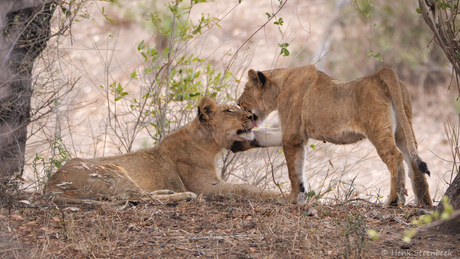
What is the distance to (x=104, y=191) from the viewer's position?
476 centimetres

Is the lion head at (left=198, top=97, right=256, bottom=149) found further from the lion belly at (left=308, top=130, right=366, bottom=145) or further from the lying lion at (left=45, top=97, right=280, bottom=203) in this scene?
the lion belly at (left=308, top=130, right=366, bottom=145)

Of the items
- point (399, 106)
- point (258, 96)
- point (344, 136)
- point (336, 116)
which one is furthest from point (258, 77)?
point (399, 106)

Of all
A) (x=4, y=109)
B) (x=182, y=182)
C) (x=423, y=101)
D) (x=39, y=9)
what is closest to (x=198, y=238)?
(x=182, y=182)

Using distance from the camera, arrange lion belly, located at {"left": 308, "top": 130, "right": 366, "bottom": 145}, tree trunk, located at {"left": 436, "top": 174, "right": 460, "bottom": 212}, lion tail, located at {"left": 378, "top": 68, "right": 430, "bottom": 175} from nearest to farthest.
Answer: tree trunk, located at {"left": 436, "top": 174, "right": 460, "bottom": 212} < lion tail, located at {"left": 378, "top": 68, "right": 430, "bottom": 175} < lion belly, located at {"left": 308, "top": 130, "right": 366, "bottom": 145}

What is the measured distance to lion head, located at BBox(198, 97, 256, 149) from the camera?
5406 millimetres

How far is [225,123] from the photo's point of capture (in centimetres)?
542

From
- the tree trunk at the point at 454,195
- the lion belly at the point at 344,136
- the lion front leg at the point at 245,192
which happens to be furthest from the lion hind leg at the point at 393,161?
the lion front leg at the point at 245,192

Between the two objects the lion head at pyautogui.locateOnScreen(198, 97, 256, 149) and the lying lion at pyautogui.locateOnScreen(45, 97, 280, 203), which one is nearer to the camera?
the lying lion at pyautogui.locateOnScreen(45, 97, 280, 203)

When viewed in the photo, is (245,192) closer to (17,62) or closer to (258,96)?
(258,96)

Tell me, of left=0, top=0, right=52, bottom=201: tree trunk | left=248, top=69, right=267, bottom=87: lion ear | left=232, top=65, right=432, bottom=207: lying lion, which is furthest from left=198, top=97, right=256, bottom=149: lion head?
left=0, top=0, right=52, bottom=201: tree trunk

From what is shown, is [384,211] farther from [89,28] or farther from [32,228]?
[89,28]

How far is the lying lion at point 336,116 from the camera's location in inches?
168

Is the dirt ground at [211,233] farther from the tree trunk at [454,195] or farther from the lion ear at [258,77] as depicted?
the lion ear at [258,77]

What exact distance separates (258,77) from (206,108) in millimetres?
649
